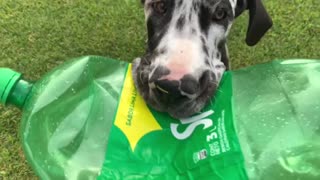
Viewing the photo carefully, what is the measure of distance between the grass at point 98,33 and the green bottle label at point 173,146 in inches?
61.4

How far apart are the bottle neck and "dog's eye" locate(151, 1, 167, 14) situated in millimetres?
674

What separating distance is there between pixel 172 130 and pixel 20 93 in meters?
0.66

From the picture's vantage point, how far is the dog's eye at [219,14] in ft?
8.59

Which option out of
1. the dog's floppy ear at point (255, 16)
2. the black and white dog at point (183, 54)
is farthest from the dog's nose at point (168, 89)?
the dog's floppy ear at point (255, 16)

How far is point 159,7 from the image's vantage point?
8.61 feet

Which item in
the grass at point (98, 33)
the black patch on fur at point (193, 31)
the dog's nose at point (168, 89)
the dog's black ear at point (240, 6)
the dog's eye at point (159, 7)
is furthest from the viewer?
the grass at point (98, 33)

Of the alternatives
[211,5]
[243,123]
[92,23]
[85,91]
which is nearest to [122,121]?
[85,91]

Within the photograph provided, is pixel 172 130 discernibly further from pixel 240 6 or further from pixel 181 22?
pixel 240 6

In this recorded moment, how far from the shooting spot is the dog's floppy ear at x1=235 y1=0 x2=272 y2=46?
2.99 metres

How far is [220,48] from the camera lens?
9.05ft

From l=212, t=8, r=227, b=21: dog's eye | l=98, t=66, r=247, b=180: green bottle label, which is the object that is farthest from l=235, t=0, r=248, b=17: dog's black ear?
l=98, t=66, r=247, b=180: green bottle label

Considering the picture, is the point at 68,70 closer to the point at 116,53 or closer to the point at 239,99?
the point at 239,99

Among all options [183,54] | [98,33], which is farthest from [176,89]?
[98,33]

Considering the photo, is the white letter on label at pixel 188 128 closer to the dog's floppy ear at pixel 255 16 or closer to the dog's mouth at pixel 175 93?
the dog's mouth at pixel 175 93
